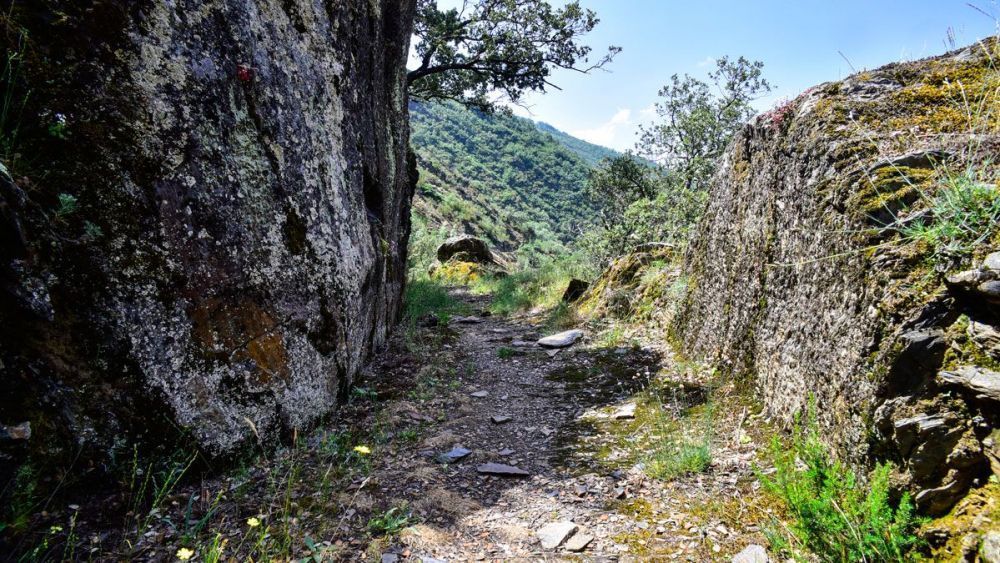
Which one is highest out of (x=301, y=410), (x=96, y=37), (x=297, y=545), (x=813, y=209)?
(x=96, y=37)

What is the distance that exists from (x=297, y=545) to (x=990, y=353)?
11.1 feet

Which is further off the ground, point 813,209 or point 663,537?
point 813,209

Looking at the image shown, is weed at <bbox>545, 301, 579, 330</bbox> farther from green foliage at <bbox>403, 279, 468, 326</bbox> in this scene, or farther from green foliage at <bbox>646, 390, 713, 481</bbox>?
green foliage at <bbox>646, 390, 713, 481</bbox>

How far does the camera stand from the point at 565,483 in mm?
3506

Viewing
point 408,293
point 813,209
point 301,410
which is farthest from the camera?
point 408,293

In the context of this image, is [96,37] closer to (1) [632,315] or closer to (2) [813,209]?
(2) [813,209]

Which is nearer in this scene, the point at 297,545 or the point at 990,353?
the point at 990,353

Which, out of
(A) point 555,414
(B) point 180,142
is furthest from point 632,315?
(B) point 180,142

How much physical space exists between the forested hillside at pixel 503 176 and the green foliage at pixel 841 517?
142 feet

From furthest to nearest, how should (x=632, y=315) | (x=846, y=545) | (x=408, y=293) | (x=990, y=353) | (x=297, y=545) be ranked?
(x=408, y=293)
(x=632, y=315)
(x=297, y=545)
(x=846, y=545)
(x=990, y=353)

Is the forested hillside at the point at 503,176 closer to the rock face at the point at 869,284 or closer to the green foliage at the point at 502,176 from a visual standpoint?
the green foliage at the point at 502,176

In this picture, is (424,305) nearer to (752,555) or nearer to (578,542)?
(578,542)

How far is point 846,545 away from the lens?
2.11 meters

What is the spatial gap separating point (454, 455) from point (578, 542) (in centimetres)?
142
